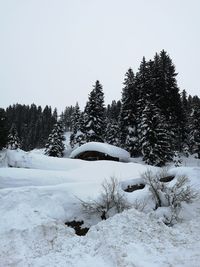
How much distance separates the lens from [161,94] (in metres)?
36.1

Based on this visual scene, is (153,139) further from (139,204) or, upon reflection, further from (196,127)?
(139,204)

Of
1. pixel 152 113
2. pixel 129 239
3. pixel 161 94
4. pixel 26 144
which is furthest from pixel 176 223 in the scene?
pixel 26 144

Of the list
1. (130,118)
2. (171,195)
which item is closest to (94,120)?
(130,118)

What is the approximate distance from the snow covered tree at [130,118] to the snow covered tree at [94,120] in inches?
132

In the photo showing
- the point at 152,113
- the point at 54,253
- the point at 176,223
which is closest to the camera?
the point at 54,253

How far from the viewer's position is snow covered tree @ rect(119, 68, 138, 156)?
118ft

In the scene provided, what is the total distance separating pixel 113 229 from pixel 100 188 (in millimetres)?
4155

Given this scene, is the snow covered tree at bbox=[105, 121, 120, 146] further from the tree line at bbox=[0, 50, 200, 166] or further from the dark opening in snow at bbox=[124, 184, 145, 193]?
the dark opening in snow at bbox=[124, 184, 145, 193]

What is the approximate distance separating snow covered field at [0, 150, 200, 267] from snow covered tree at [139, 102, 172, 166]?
42.3 ft

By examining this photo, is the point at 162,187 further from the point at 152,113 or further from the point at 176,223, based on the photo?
the point at 152,113

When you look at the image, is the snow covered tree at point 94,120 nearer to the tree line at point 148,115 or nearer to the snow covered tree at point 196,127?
the tree line at point 148,115

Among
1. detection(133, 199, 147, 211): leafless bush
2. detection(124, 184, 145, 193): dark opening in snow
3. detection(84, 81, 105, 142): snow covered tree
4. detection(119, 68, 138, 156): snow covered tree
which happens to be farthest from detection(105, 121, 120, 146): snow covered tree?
detection(133, 199, 147, 211): leafless bush

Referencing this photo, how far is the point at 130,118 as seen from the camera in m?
36.8

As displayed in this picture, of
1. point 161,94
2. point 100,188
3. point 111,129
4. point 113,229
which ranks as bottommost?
point 113,229
